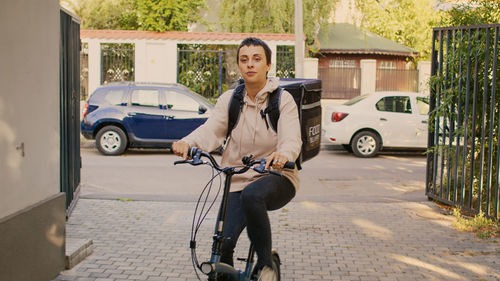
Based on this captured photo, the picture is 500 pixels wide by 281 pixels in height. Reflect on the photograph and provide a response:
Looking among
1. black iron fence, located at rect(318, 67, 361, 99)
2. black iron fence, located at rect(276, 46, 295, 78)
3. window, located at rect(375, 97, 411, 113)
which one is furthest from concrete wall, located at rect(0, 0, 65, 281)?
black iron fence, located at rect(318, 67, 361, 99)

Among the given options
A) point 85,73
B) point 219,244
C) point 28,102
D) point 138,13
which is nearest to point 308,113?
point 219,244

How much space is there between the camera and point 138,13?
28734 mm

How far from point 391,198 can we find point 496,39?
296 cm

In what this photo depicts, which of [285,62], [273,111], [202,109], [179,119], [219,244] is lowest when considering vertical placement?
[219,244]

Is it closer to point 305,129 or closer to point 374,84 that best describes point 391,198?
point 305,129

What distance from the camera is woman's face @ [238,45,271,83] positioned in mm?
4031

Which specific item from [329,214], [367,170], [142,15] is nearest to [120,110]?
[367,170]

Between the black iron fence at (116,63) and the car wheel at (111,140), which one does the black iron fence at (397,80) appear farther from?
the car wheel at (111,140)

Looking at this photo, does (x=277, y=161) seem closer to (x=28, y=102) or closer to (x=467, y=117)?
(x=28, y=102)

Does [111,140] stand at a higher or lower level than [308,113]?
lower

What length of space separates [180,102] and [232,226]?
11.0 meters

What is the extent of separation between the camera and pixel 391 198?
29.8 feet

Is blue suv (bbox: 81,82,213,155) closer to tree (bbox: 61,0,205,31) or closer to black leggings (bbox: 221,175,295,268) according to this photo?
black leggings (bbox: 221,175,295,268)

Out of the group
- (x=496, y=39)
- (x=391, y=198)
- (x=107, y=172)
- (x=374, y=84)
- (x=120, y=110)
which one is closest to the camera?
(x=496, y=39)
